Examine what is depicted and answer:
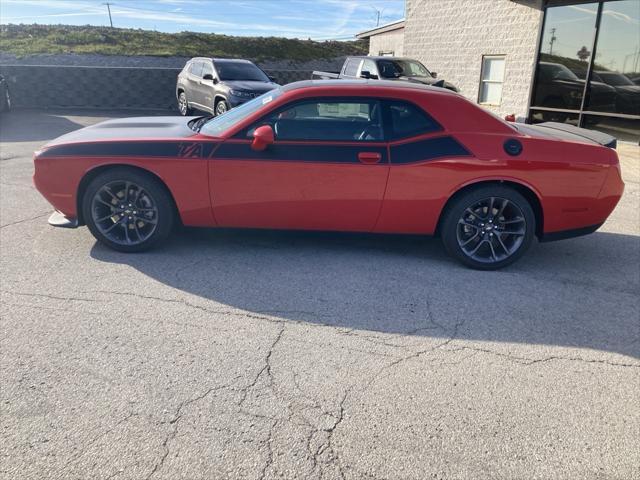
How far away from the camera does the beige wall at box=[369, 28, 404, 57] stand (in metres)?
20.4

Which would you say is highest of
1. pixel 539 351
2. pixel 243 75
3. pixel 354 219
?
pixel 243 75

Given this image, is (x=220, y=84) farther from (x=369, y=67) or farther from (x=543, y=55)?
(x=543, y=55)

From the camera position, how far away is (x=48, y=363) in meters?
2.97

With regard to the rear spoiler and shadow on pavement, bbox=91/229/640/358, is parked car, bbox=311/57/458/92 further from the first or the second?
shadow on pavement, bbox=91/229/640/358

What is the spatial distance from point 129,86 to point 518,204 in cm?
1556

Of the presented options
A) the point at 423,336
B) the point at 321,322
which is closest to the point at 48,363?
the point at 321,322

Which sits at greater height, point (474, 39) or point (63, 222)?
point (474, 39)

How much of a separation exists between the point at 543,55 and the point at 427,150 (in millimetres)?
10033

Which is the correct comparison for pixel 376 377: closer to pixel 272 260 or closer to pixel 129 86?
pixel 272 260

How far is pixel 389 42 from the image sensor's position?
70.2 feet

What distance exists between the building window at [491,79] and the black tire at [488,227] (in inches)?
413

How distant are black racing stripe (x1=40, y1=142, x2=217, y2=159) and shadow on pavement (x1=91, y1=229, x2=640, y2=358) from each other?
0.84 meters

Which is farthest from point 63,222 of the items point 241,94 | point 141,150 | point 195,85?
point 195,85

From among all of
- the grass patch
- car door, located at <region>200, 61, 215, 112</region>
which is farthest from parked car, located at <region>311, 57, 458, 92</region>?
the grass patch
